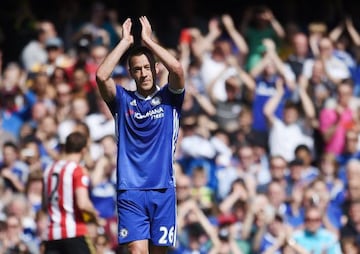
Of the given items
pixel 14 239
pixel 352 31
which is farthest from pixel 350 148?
pixel 14 239

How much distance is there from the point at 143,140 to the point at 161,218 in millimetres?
687

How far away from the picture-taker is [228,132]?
1819cm

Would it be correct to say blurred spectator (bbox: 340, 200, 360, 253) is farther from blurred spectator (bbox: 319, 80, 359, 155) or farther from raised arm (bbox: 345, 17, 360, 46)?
raised arm (bbox: 345, 17, 360, 46)

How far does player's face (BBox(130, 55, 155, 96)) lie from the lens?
446 inches

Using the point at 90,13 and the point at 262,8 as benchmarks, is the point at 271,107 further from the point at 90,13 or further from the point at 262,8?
the point at 90,13

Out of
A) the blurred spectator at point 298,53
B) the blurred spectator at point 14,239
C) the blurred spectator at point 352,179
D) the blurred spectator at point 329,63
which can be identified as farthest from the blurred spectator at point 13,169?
the blurred spectator at point 329,63

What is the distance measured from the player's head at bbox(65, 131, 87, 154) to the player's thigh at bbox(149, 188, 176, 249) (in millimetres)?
1979

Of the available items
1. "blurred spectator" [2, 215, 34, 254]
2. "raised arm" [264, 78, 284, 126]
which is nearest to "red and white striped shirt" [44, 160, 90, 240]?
"blurred spectator" [2, 215, 34, 254]

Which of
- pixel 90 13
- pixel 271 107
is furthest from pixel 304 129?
pixel 90 13

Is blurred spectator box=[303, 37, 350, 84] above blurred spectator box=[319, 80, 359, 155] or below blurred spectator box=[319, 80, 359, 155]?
above

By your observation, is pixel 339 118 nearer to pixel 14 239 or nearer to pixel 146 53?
pixel 14 239

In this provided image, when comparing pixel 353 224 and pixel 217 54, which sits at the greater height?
pixel 217 54

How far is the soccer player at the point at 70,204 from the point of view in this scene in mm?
13203

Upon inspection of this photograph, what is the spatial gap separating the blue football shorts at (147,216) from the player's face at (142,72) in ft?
2.96
